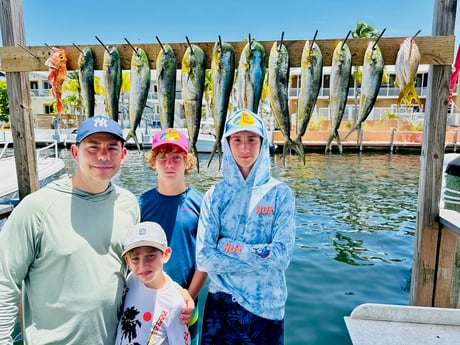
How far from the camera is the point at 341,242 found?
7.73 meters

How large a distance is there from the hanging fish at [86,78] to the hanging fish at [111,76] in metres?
0.14

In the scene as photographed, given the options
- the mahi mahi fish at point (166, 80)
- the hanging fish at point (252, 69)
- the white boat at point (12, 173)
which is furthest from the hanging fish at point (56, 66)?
the white boat at point (12, 173)

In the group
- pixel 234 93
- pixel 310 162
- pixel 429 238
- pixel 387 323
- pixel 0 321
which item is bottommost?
pixel 310 162

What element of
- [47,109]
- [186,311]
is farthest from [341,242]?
[47,109]

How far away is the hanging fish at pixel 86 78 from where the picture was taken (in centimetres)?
295

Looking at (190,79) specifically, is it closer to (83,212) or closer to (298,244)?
(83,212)

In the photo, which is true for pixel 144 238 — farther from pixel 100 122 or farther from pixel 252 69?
pixel 252 69

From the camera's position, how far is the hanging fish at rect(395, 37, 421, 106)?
261cm

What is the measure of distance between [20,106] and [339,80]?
9.01ft

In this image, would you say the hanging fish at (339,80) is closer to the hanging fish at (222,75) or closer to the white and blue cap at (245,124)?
the hanging fish at (222,75)

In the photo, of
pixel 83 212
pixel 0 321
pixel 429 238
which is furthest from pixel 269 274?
pixel 429 238

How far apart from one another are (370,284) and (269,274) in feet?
13.7

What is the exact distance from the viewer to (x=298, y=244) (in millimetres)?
7383

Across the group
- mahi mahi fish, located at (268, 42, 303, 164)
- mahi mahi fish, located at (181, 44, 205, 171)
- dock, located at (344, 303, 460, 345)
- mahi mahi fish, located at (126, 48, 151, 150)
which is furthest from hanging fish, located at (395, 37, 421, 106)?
mahi mahi fish, located at (126, 48, 151, 150)
